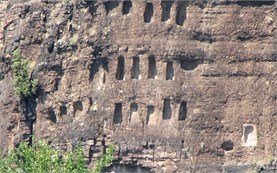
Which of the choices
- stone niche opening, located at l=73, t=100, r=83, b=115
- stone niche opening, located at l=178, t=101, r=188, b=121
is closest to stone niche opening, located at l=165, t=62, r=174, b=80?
stone niche opening, located at l=178, t=101, r=188, b=121

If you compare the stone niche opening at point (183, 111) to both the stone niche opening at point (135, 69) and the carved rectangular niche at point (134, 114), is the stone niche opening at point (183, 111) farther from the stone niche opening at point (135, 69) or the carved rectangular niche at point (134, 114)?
the stone niche opening at point (135, 69)

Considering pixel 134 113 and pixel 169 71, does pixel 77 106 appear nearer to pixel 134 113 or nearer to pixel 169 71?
pixel 134 113

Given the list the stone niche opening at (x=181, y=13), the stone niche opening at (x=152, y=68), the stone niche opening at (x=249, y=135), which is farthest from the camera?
the stone niche opening at (x=181, y=13)

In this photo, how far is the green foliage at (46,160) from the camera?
74.0m

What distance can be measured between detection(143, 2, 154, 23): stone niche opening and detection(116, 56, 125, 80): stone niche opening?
179 centimetres

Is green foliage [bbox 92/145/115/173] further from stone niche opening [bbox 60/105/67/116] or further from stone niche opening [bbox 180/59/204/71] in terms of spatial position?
stone niche opening [bbox 180/59/204/71]

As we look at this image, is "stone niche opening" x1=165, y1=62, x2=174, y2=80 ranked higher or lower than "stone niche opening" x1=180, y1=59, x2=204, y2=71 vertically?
A: lower

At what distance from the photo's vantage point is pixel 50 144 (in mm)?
76500

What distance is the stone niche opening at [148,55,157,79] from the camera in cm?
7419

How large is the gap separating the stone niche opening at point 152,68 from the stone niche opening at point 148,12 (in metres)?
1.54

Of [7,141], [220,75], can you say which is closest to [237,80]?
[220,75]

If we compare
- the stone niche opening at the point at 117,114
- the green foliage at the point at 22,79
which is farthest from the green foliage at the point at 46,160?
the green foliage at the point at 22,79

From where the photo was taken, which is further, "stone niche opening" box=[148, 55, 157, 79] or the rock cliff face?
"stone niche opening" box=[148, 55, 157, 79]

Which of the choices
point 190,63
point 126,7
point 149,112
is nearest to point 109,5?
point 126,7
